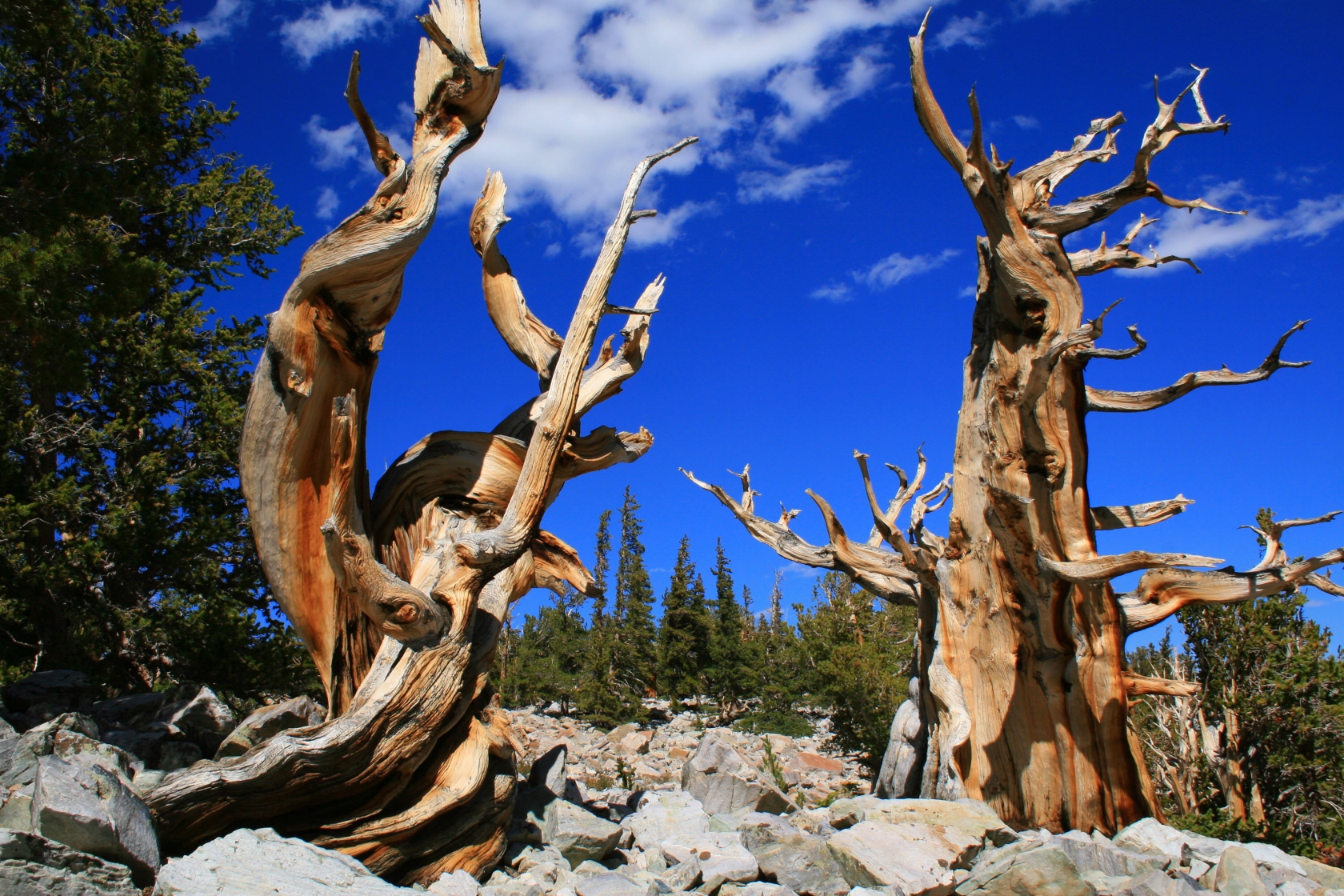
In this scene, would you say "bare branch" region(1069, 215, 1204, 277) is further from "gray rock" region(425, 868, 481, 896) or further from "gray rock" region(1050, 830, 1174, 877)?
"gray rock" region(425, 868, 481, 896)

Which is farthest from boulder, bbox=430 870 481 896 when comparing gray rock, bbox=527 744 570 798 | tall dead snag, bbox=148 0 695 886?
gray rock, bbox=527 744 570 798

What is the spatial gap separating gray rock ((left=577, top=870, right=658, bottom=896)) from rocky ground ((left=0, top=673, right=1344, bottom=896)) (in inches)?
0.5

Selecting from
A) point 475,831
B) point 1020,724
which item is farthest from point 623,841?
point 1020,724

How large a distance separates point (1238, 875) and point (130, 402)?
32.9 ft

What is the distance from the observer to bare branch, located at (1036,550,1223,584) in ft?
17.5

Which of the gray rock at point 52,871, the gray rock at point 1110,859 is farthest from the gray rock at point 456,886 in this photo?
the gray rock at point 1110,859

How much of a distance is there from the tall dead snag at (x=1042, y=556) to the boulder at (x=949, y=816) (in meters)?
0.89

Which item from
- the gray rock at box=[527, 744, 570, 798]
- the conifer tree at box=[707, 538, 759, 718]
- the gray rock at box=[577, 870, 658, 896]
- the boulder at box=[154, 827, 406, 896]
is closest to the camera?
the boulder at box=[154, 827, 406, 896]

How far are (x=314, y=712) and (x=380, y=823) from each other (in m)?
1.51

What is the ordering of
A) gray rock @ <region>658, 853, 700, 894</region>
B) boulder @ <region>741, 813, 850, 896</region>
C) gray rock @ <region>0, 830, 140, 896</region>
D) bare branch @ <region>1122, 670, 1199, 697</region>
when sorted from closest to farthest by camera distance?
gray rock @ <region>0, 830, 140, 896</region>
gray rock @ <region>658, 853, 700, 894</region>
boulder @ <region>741, 813, 850, 896</region>
bare branch @ <region>1122, 670, 1199, 697</region>

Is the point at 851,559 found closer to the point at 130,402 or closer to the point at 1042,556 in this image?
the point at 1042,556

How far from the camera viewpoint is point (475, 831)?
176 inches

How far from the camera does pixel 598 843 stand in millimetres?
4484

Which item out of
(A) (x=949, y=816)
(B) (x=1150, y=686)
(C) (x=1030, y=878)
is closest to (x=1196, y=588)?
(B) (x=1150, y=686)
